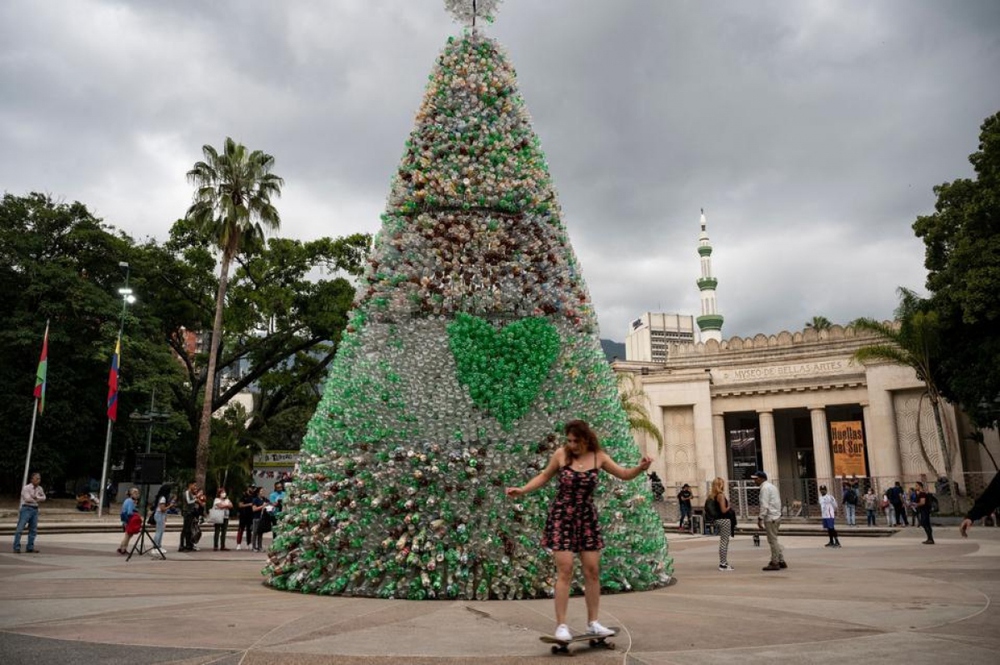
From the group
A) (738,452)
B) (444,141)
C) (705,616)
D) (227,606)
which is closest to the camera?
(705,616)

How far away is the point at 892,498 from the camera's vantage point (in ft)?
73.3

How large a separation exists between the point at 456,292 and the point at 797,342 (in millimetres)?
30881

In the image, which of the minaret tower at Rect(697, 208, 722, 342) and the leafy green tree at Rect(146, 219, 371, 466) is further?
the minaret tower at Rect(697, 208, 722, 342)

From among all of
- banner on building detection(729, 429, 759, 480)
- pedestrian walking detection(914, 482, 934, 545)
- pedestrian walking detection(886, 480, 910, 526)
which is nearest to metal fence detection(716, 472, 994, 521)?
pedestrian walking detection(886, 480, 910, 526)

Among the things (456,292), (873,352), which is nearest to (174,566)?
(456,292)

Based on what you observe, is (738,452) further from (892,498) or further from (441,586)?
(441,586)

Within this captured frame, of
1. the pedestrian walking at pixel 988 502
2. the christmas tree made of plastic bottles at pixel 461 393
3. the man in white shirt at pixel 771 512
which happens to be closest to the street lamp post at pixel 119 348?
the christmas tree made of plastic bottles at pixel 461 393

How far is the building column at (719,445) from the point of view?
111 feet

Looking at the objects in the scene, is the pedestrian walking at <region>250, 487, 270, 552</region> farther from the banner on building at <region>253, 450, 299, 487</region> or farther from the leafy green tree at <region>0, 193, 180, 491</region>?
the leafy green tree at <region>0, 193, 180, 491</region>

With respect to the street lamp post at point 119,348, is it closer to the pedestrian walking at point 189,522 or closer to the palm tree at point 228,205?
the palm tree at point 228,205

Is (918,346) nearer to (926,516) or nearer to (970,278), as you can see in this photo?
(970,278)

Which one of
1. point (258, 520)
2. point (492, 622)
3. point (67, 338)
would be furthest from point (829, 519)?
point (67, 338)

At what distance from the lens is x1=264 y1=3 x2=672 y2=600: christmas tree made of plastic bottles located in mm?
6770

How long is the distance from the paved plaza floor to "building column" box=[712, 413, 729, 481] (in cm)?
Answer: 2504
